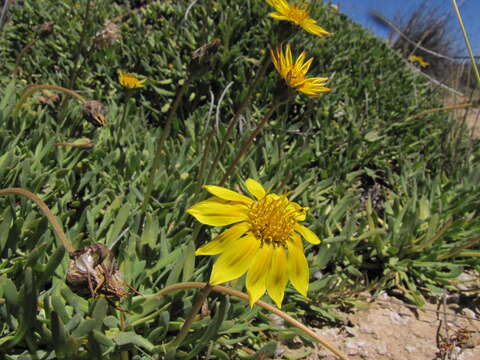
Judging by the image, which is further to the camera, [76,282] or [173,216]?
[173,216]

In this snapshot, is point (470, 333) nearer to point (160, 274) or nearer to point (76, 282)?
point (160, 274)

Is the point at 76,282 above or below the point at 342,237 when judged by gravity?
below

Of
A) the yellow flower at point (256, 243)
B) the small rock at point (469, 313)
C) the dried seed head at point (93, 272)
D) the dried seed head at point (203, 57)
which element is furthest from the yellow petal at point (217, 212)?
the small rock at point (469, 313)

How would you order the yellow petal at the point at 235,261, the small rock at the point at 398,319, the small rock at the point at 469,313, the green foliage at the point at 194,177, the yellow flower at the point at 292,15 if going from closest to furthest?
the yellow petal at the point at 235,261 < the green foliage at the point at 194,177 < the yellow flower at the point at 292,15 < the small rock at the point at 398,319 < the small rock at the point at 469,313

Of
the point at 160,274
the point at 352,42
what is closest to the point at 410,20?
the point at 352,42

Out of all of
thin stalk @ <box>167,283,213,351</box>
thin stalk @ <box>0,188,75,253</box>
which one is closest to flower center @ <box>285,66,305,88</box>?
thin stalk @ <box>167,283,213,351</box>

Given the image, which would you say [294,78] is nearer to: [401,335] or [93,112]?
[93,112]

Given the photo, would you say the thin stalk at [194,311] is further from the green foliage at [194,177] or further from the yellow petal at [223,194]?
the yellow petal at [223,194]
